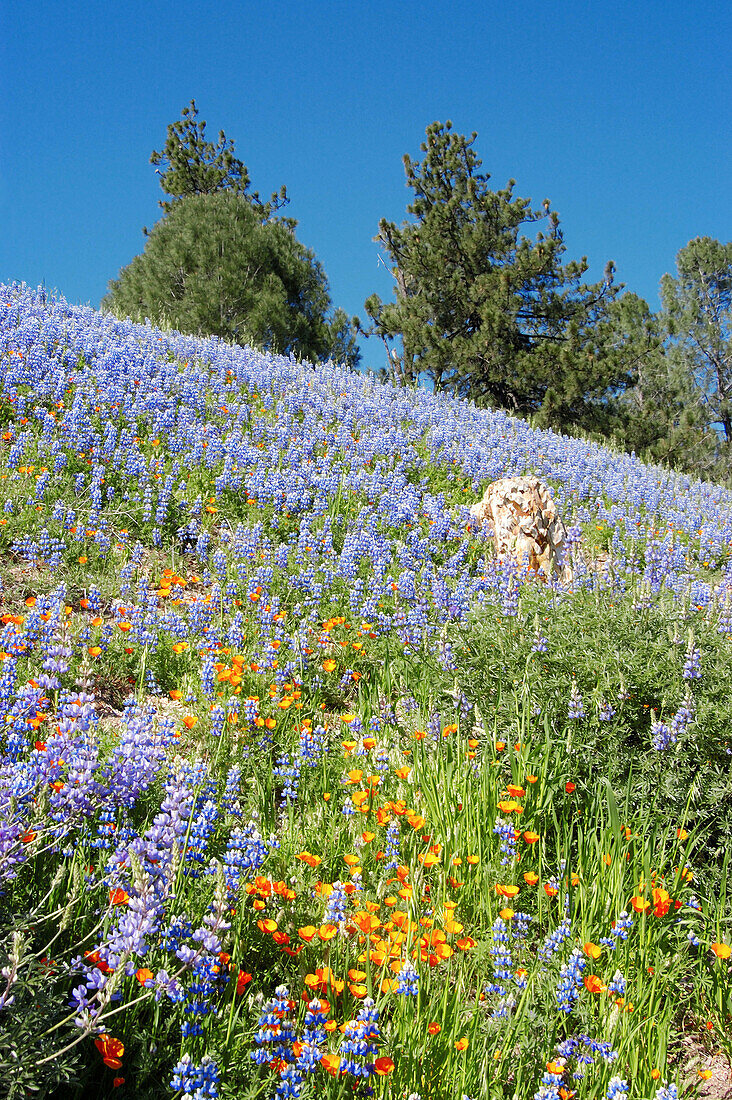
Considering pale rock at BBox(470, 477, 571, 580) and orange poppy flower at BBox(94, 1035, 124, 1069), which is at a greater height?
pale rock at BBox(470, 477, 571, 580)

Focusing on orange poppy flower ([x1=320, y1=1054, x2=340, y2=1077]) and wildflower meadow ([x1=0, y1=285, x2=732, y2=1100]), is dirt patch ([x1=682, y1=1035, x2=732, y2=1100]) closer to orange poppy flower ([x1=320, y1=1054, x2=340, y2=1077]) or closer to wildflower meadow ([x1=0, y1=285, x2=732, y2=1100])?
wildflower meadow ([x1=0, y1=285, x2=732, y2=1100])

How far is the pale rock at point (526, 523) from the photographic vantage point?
6648 millimetres

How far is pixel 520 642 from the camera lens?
159 inches

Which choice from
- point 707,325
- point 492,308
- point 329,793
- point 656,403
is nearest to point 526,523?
point 329,793

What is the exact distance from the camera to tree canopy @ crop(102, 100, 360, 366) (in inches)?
788

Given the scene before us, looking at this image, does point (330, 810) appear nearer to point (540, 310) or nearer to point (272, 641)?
point (272, 641)

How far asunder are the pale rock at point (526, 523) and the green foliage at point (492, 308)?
536 inches

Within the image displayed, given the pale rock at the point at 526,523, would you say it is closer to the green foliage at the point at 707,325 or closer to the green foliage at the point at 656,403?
the green foliage at the point at 656,403

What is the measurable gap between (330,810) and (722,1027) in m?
1.71

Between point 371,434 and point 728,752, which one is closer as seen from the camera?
point 728,752

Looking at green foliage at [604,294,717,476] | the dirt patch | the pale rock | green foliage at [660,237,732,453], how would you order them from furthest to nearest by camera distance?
green foliage at [660,237,732,453] < green foliage at [604,294,717,476] < the pale rock < the dirt patch

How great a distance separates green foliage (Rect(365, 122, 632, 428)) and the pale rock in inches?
536

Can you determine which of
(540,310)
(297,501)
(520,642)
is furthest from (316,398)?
(540,310)

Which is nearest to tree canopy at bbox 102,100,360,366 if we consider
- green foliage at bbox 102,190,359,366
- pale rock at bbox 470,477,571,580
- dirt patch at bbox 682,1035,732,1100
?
green foliage at bbox 102,190,359,366
